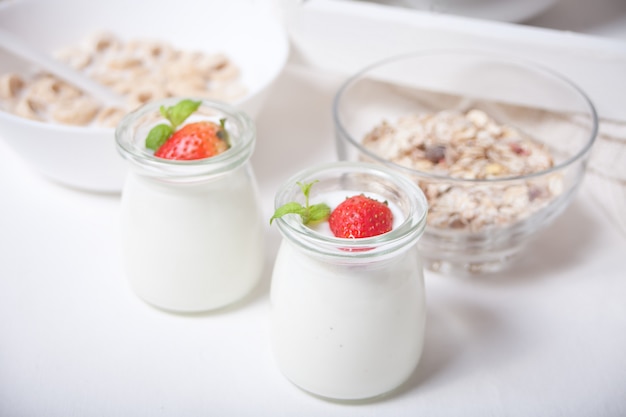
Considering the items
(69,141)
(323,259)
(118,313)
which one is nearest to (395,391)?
(323,259)

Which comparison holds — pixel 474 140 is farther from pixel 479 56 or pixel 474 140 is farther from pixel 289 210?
pixel 289 210

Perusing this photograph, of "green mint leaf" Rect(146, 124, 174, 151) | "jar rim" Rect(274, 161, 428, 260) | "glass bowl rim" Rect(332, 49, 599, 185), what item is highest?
"green mint leaf" Rect(146, 124, 174, 151)

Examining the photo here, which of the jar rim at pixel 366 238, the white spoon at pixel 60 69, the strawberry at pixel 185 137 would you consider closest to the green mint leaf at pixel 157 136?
the strawberry at pixel 185 137

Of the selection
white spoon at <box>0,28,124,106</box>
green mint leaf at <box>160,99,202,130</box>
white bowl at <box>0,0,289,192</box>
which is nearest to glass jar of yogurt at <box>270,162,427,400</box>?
green mint leaf at <box>160,99,202,130</box>

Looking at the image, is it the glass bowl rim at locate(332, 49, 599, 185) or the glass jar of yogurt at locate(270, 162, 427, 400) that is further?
the glass bowl rim at locate(332, 49, 599, 185)

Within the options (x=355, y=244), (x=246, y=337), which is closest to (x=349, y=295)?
(x=355, y=244)

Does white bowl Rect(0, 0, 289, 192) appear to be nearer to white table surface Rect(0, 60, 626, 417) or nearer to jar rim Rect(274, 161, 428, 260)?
white table surface Rect(0, 60, 626, 417)
